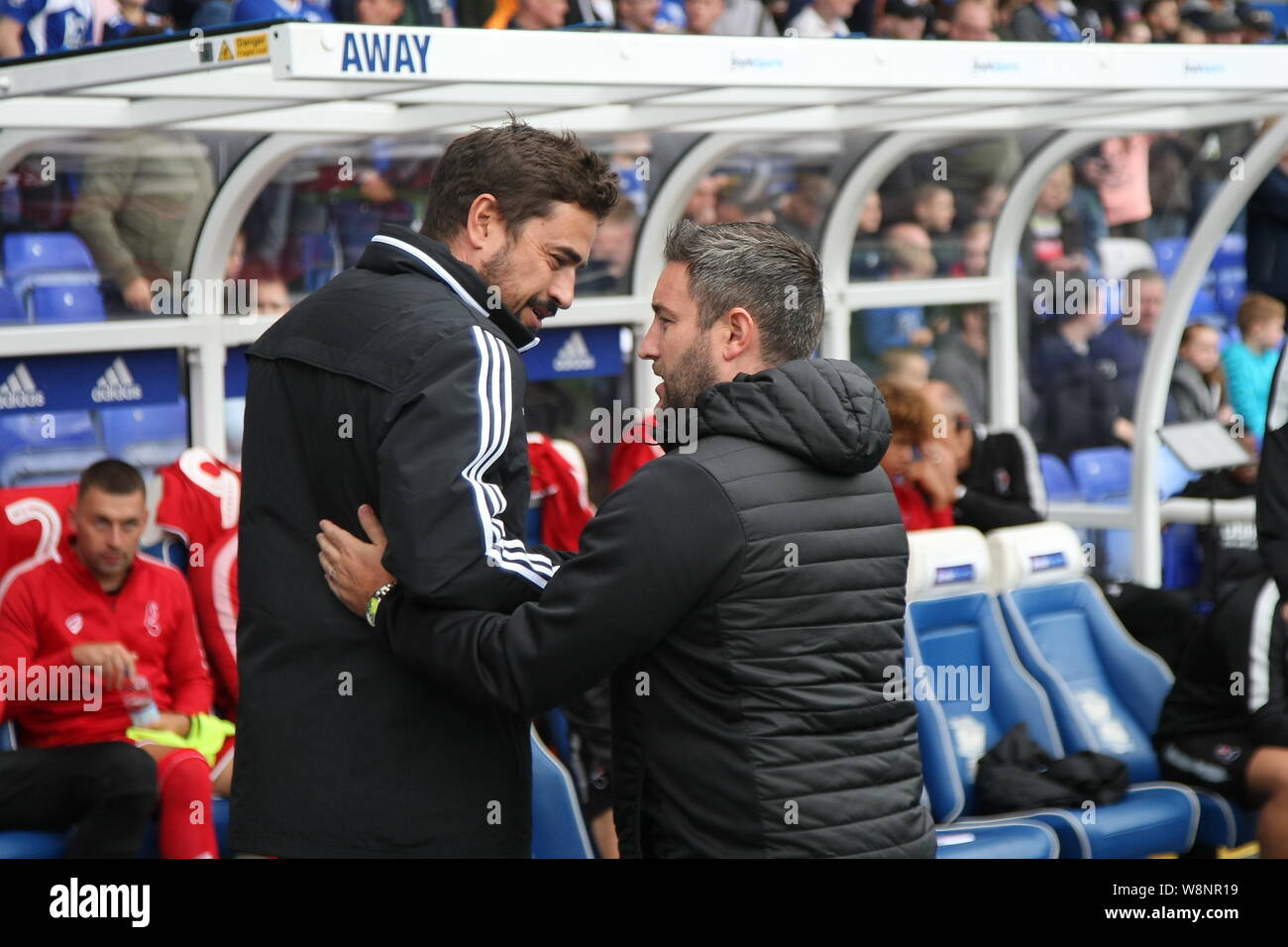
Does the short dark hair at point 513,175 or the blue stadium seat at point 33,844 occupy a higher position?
the short dark hair at point 513,175

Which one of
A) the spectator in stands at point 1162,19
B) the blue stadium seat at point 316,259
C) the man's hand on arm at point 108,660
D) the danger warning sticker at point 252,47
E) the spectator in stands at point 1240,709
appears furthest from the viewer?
the spectator in stands at point 1162,19

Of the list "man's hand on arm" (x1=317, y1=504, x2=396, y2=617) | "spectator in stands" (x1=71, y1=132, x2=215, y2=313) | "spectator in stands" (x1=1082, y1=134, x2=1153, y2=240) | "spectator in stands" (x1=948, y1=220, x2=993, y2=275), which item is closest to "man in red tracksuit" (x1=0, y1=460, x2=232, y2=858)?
"spectator in stands" (x1=71, y1=132, x2=215, y2=313)

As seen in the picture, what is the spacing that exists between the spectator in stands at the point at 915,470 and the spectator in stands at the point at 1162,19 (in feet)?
16.6

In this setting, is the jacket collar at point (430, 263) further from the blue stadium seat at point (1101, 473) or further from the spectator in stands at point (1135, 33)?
the spectator in stands at point (1135, 33)

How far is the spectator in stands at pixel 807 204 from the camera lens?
731 cm

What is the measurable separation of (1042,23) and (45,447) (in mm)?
6430

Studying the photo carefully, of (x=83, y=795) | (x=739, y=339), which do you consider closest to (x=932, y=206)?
(x=83, y=795)

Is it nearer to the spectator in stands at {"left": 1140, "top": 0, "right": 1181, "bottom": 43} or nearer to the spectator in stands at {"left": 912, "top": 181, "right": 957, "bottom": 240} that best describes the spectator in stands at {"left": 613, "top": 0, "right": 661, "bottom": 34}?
the spectator in stands at {"left": 912, "top": 181, "right": 957, "bottom": 240}

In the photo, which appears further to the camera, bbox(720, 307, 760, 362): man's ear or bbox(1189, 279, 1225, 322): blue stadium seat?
bbox(1189, 279, 1225, 322): blue stadium seat

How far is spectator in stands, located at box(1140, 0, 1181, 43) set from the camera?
1055 centimetres

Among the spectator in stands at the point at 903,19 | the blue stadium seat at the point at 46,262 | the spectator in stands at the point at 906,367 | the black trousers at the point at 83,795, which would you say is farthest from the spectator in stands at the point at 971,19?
the black trousers at the point at 83,795

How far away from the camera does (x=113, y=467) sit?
16.4ft

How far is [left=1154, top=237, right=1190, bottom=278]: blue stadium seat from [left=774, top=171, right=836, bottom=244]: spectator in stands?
303 cm

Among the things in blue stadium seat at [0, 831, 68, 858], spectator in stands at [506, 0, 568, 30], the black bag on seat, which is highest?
spectator in stands at [506, 0, 568, 30]
